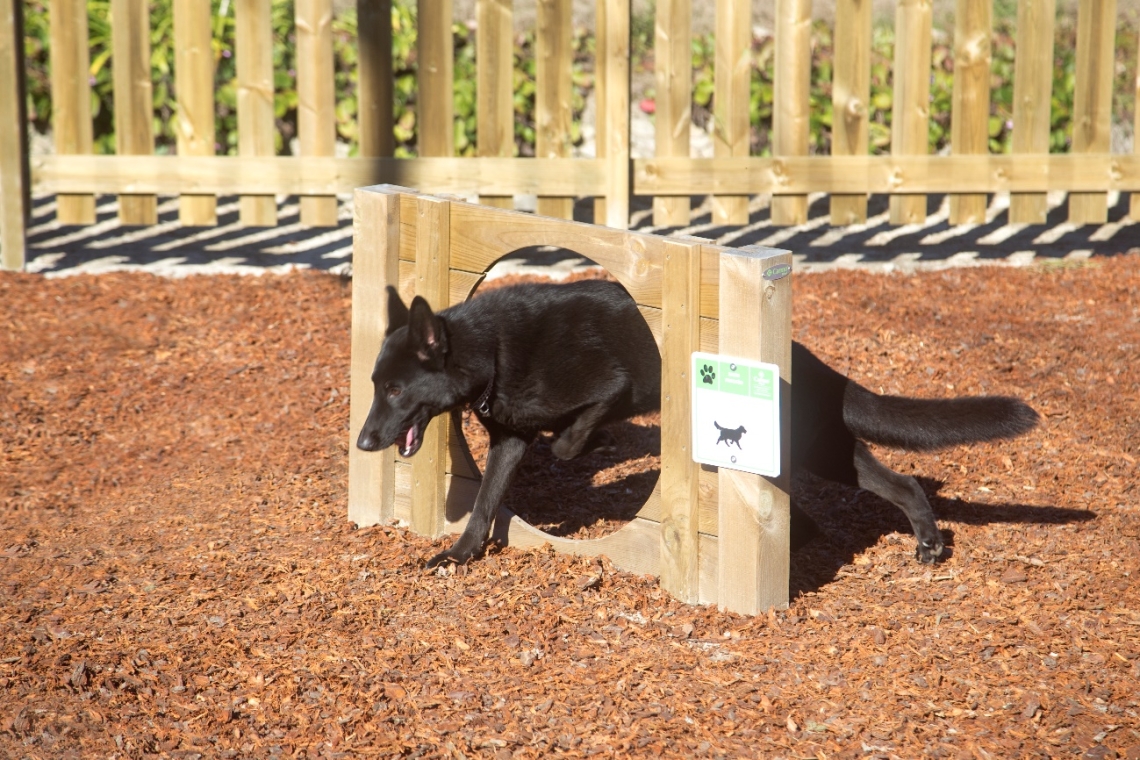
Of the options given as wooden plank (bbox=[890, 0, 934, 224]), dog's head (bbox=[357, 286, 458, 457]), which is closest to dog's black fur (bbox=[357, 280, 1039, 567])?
dog's head (bbox=[357, 286, 458, 457])

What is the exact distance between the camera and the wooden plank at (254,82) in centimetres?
774

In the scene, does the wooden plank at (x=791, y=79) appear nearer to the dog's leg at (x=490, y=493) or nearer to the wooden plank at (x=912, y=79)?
the wooden plank at (x=912, y=79)

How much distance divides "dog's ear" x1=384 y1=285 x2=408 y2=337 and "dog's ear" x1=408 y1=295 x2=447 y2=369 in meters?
0.22

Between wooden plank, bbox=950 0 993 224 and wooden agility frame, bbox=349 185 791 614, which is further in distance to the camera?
wooden plank, bbox=950 0 993 224

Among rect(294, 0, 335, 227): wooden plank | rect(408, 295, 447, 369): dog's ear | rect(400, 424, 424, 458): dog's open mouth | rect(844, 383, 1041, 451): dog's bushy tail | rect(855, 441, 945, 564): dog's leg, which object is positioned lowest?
rect(855, 441, 945, 564): dog's leg

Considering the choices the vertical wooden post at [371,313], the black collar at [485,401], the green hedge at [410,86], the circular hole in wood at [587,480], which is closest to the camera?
the black collar at [485,401]

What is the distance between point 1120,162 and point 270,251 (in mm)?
5570

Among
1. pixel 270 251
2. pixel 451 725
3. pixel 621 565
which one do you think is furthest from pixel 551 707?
pixel 270 251

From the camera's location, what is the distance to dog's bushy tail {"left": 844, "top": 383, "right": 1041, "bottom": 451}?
427cm

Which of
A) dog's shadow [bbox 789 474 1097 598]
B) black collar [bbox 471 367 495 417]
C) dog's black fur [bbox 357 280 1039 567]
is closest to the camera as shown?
dog's black fur [bbox 357 280 1039 567]

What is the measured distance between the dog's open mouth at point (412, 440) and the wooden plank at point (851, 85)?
169 inches

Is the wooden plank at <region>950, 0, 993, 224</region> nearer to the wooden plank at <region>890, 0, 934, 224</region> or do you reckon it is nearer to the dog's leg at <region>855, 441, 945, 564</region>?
the wooden plank at <region>890, 0, 934, 224</region>

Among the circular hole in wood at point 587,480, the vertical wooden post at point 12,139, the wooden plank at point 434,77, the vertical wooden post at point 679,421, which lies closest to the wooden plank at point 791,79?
the wooden plank at point 434,77

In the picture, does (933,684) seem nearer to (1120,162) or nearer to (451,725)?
(451,725)
